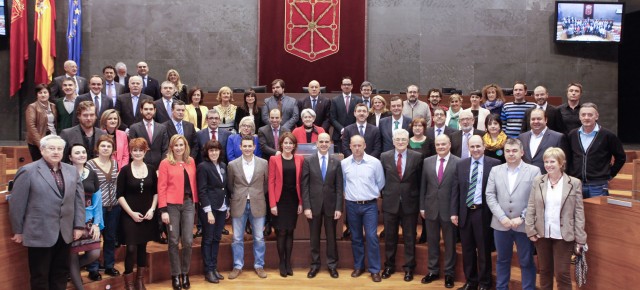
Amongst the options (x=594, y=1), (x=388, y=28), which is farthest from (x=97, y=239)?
(x=594, y=1)

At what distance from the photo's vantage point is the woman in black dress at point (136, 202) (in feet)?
18.9

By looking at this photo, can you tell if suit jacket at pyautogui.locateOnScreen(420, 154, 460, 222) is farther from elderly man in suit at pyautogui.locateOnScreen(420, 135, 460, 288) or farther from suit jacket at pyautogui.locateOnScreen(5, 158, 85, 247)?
suit jacket at pyautogui.locateOnScreen(5, 158, 85, 247)

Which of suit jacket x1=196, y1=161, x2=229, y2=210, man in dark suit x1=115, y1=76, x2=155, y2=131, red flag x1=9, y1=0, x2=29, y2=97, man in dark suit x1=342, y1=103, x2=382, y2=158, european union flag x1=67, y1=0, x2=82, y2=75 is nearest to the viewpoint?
suit jacket x1=196, y1=161, x2=229, y2=210

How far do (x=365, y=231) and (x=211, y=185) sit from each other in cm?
157

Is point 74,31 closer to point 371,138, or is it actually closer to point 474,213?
point 371,138

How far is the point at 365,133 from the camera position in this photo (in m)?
7.17

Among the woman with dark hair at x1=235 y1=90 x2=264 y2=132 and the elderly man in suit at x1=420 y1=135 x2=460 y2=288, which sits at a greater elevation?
the woman with dark hair at x1=235 y1=90 x2=264 y2=132

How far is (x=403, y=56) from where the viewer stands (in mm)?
12102

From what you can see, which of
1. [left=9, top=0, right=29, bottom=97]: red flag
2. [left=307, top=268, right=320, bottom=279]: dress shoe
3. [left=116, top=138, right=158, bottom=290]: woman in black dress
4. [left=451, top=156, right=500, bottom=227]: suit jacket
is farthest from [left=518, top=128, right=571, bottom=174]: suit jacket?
[left=9, top=0, right=29, bottom=97]: red flag

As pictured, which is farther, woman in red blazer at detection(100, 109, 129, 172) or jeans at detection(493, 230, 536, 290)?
woman in red blazer at detection(100, 109, 129, 172)

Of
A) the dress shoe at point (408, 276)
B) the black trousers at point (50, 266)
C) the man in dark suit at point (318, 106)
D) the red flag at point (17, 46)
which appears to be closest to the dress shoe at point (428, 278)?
the dress shoe at point (408, 276)

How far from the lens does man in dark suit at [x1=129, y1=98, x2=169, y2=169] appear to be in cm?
655

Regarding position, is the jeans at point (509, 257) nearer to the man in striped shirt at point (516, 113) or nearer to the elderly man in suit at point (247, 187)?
the man in striped shirt at point (516, 113)

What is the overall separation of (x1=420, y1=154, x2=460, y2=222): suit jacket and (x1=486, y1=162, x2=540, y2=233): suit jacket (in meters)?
0.59
